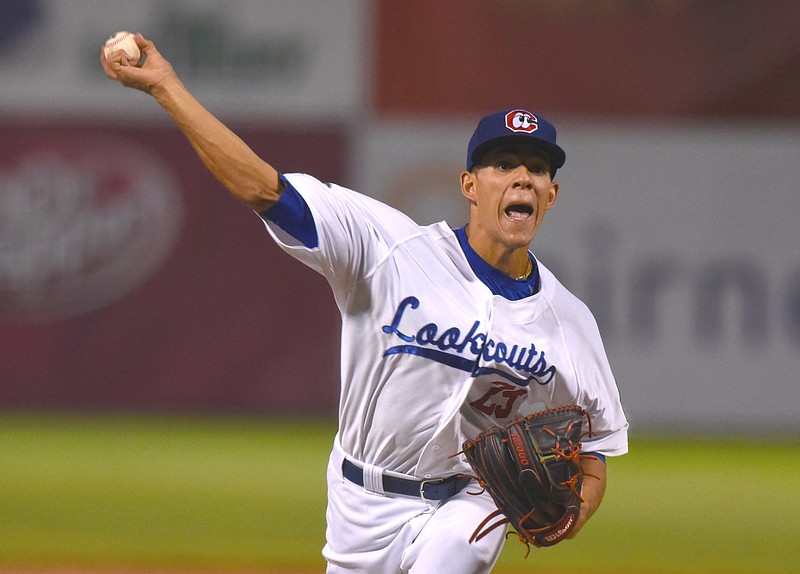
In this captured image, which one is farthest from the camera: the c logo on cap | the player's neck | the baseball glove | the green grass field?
the green grass field

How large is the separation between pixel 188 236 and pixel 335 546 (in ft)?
21.0

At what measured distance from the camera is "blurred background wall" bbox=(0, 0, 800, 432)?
9461mm

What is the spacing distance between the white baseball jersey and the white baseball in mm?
530

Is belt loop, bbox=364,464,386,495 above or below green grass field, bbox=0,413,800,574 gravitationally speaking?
above

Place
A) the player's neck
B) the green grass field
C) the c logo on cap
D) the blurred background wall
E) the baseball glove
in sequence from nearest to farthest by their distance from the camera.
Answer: the baseball glove
the c logo on cap
the player's neck
the green grass field
the blurred background wall

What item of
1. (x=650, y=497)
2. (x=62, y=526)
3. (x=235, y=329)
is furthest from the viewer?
(x=235, y=329)

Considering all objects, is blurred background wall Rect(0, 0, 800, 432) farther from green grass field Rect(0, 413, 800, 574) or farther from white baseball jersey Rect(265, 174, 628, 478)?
white baseball jersey Rect(265, 174, 628, 478)

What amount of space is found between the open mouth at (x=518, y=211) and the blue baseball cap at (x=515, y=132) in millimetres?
156

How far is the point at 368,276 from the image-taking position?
322cm

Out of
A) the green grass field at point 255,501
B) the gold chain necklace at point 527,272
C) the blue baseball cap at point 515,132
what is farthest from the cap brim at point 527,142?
the green grass field at point 255,501

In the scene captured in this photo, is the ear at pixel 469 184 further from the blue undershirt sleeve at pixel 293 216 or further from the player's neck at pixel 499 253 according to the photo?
the blue undershirt sleeve at pixel 293 216

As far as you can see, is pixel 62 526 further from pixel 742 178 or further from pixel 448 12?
pixel 742 178

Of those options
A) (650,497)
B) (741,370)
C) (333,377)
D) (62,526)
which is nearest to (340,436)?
(62,526)

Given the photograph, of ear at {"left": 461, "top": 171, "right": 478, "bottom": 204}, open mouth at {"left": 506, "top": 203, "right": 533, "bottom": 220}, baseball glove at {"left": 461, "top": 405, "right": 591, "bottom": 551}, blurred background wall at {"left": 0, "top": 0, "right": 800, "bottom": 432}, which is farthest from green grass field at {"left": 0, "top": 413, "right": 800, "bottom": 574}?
open mouth at {"left": 506, "top": 203, "right": 533, "bottom": 220}
